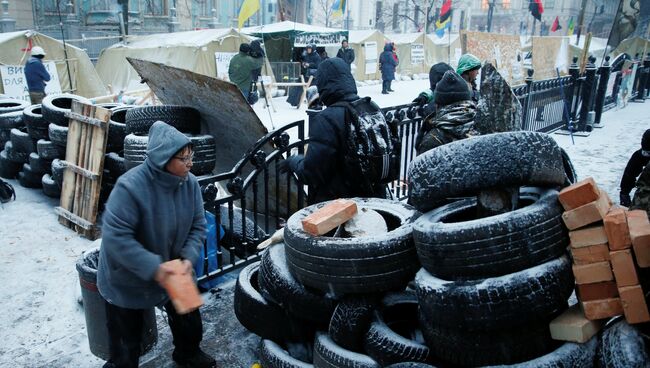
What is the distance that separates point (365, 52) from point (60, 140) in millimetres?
22947

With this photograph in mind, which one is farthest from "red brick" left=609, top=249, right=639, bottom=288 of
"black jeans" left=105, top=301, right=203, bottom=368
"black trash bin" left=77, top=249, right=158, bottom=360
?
"black trash bin" left=77, top=249, right=158, bottom=360

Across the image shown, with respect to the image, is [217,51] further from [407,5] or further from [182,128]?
[407,5]

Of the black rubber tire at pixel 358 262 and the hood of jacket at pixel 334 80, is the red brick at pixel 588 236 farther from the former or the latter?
the hood of jacket at pixel 334 80

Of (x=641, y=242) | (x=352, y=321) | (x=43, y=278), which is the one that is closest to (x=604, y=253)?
(x=641, y=242)

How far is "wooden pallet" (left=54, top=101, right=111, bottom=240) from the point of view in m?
5.93

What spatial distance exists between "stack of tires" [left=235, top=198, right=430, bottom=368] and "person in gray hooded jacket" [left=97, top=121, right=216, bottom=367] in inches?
21.5

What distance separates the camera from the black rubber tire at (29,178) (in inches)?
303

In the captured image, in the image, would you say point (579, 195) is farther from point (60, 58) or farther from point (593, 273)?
point (60, 58)

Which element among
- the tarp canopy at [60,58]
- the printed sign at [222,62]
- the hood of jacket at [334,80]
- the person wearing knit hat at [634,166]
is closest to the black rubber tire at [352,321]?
the hood of jacket at [334,80]

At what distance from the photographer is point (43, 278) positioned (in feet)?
16.4

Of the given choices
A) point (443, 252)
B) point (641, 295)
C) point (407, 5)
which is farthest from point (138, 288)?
point (407, 5)

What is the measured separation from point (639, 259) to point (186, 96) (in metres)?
4.59

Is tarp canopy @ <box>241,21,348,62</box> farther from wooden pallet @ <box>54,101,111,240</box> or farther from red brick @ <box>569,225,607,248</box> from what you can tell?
red brick @ <box>569,225,607,248</box>

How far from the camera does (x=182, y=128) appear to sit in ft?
17.8
